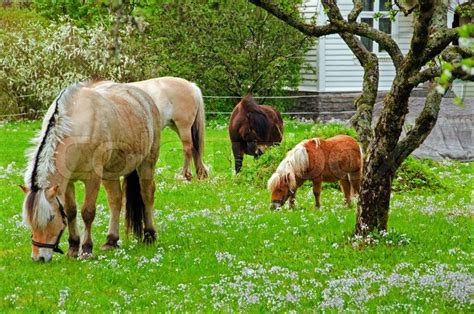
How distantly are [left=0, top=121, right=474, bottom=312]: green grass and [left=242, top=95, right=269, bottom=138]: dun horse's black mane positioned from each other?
4.10 metres

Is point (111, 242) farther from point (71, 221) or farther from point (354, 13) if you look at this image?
point (354, 13)

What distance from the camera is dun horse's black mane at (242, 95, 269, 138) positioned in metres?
17.8

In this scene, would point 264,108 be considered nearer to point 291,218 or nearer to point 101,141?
point 291,218

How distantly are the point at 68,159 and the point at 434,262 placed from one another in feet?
13.7

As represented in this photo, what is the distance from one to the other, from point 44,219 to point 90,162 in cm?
105

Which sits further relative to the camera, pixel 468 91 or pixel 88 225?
pixel 468 91

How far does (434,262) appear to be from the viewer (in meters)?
8.66

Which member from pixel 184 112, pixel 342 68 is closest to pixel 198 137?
pixel 184 112

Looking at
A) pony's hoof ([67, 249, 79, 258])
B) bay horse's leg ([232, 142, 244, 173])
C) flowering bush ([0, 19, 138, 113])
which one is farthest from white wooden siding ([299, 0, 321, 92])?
pony's hoof ([67, 249, 79, 258])

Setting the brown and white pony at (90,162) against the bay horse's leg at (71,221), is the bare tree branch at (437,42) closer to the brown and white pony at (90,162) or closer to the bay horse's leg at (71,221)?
the brown and white pony at (90,162)

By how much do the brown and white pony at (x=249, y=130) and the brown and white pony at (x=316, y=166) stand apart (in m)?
5.06

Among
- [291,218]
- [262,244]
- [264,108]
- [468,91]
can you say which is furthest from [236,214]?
[468,91]

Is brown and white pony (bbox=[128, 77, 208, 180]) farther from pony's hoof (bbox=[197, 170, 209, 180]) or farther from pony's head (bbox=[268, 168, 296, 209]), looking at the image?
pony's head (bbox=[268, 168, 296, 209])

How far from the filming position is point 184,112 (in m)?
17.0
